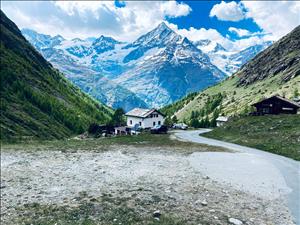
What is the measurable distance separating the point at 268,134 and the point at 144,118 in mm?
60770

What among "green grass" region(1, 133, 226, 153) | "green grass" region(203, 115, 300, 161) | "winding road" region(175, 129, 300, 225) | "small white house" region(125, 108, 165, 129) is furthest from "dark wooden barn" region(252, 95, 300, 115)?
"winding road" region(175, 129, 300, 225)

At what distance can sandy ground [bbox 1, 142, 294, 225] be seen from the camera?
79.4 feet

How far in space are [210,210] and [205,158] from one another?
2398 centimetres

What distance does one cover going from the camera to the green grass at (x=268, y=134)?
5140cm

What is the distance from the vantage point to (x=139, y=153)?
55938mm

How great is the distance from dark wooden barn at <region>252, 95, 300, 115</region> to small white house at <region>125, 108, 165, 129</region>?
→ 133 feet

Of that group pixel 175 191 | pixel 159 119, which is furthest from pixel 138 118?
pixel 175 191

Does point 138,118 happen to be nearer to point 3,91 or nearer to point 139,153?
point 139,153

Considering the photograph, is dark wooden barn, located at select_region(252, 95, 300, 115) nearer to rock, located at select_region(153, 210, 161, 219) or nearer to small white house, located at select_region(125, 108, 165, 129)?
small white house, located at select_region(125, 108, 165, 129)

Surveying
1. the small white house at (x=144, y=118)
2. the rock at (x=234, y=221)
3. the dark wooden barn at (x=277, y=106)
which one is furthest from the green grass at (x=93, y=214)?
the small white house at (x=144, y=118)

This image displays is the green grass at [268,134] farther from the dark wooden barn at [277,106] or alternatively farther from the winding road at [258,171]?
the dark wooden barn at [277,106]

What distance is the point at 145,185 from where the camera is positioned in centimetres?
3262

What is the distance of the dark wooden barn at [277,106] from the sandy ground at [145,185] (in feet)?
173

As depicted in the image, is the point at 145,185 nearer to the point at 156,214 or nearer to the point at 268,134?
the point at 156,214
